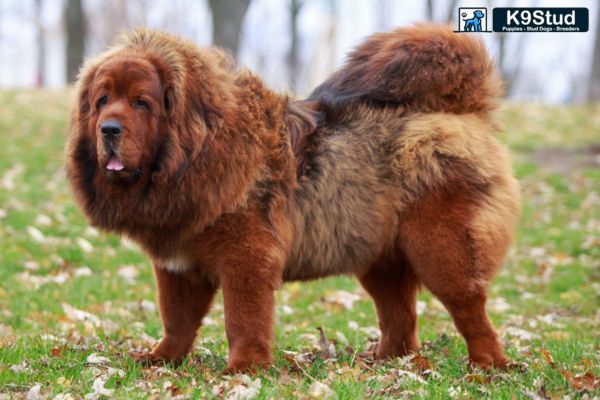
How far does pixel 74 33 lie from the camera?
22000 mm

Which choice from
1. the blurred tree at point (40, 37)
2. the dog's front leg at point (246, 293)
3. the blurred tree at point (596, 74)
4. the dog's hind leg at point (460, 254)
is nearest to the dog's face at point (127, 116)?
the dog's front leg at point (246, 293)

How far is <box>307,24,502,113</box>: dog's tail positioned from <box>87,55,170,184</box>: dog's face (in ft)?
4.48

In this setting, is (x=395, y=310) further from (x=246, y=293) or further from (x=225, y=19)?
(x=225, y=19)

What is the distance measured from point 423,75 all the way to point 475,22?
5.66ft

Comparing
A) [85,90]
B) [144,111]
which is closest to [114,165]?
[144,111]

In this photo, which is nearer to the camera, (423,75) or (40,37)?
(423,75)

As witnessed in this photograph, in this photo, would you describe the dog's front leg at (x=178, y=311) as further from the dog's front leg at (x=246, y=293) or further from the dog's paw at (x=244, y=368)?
the dog's paw at (x=244, y=368)

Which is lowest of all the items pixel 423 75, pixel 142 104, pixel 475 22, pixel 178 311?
pixel 178 311

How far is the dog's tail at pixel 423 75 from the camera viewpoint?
16.8ft

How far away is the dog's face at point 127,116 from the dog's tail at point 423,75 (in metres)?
Answer: 1.37

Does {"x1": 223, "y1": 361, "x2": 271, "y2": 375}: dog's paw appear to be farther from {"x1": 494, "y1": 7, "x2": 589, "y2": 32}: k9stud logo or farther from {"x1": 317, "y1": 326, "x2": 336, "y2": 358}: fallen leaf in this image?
{"x1": 494, "y1": 7, "x2": 589, "y2": 32}: k9stud logo

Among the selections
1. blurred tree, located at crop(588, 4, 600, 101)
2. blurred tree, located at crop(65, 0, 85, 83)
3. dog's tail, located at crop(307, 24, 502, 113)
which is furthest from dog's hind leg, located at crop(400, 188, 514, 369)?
blurred tree, located at crop(588, 4, 600, 101)

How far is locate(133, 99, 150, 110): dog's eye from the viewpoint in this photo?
434 centimetres

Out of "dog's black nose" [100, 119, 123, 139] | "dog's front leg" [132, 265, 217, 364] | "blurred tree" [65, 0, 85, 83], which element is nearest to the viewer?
"dog's black nose" [100, 119, 123, 139]
